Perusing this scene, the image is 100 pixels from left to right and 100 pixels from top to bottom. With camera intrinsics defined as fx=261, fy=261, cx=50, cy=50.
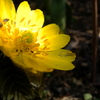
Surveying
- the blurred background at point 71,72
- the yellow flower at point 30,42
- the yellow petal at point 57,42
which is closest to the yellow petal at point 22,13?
the yellow flower at point 30,42

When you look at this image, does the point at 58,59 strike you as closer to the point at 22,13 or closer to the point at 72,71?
the point at 22,13

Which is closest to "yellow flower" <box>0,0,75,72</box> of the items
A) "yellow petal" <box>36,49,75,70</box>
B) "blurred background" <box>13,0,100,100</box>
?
"yellow petal" <box>36,49,75,70</box>

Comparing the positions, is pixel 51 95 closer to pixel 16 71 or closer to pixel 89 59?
pixel 89 59

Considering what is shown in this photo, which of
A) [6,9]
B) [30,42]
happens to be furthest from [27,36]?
[6,9]

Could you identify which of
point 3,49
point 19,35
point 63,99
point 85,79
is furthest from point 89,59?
point 3,49

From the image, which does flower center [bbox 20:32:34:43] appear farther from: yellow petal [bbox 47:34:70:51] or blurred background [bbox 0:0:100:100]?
A: blurred background [bbox 0:0:100:100]

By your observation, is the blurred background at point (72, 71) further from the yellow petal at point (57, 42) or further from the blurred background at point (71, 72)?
the yellow petal at point (57, 42)
